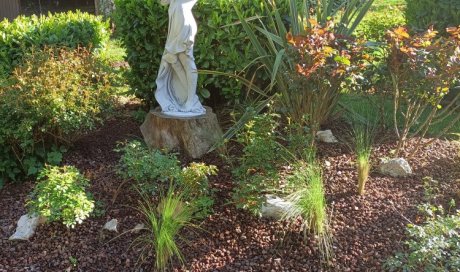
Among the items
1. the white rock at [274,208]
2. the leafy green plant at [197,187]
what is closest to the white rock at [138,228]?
the leafy green plant at [197,187]

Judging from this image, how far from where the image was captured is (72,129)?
4836mm

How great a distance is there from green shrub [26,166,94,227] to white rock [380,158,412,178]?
251 centimetres

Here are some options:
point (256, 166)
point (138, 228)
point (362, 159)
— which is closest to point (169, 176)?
point (138, 228)

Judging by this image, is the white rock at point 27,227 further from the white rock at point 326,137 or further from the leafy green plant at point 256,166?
the white rock at point 326,137

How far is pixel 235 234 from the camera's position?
3928 millimetres

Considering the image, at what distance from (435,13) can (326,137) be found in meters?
2.58

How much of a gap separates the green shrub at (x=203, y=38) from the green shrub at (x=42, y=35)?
0.76 m

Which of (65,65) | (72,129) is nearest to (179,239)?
(72,129)

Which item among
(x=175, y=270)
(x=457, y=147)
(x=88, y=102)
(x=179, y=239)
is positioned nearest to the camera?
(x=175, y=270)

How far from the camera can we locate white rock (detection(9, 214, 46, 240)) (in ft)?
13.0

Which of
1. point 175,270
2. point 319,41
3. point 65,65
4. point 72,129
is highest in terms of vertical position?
point 319,41

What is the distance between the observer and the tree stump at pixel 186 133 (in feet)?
16.2

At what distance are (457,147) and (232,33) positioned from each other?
2.51 meters

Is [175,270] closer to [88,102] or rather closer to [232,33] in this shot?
[88,102]
